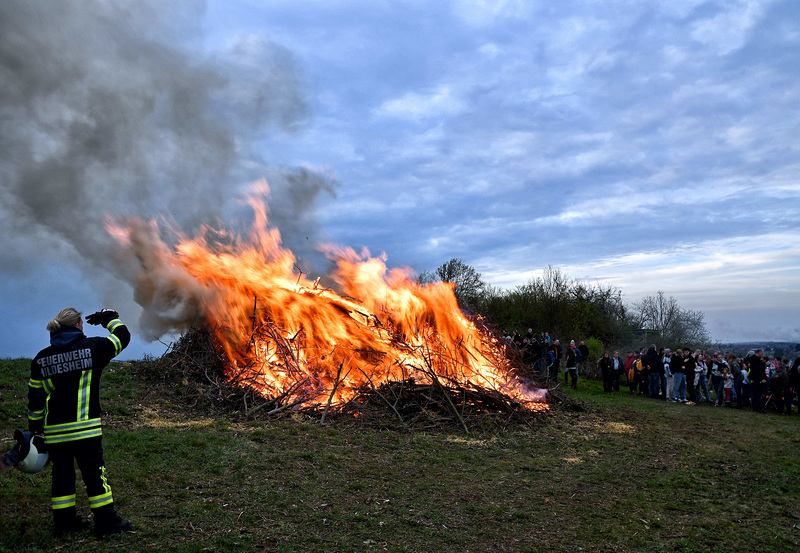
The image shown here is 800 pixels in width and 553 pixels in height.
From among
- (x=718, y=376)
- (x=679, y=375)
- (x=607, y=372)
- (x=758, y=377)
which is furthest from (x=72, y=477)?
(x=607, y=372)

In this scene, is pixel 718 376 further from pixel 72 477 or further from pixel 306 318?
pixel 72 477

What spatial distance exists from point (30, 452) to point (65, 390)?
1.68ft

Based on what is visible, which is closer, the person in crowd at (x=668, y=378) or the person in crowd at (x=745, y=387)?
the person in crowd at (x=745, y=387)

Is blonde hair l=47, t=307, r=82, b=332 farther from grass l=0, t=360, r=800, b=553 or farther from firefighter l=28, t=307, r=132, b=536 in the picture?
grass l=0, t=360, r=800, b=553

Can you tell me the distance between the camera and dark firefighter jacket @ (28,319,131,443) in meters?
4.21

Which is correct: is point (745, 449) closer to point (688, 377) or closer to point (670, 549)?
point (670, 549)

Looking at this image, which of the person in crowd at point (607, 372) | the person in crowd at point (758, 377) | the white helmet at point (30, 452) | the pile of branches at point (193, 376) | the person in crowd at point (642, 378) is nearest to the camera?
the white helmet at point (30, 452)

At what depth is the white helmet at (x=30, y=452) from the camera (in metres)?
4.01

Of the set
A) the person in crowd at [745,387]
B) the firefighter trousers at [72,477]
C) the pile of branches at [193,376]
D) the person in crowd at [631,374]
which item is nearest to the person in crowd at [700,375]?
the person in crowd at [745,387]

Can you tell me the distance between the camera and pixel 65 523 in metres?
4.24

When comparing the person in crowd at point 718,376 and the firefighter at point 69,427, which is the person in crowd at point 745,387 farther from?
the firefighter at point 69,427

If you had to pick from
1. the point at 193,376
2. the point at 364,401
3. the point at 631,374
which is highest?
the point at 193,376

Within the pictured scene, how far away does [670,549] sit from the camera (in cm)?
Result: 469

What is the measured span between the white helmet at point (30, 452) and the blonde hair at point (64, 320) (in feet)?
2.92
